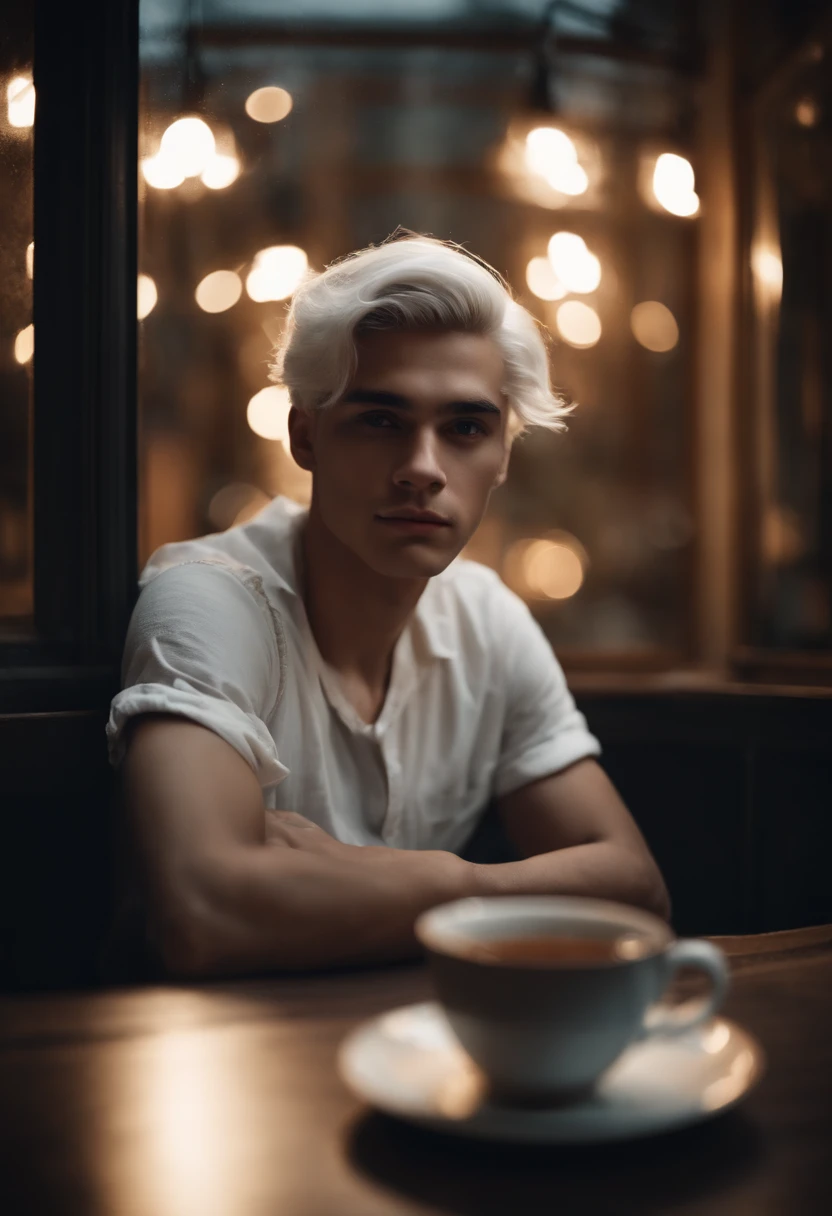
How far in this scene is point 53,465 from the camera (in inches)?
67.4

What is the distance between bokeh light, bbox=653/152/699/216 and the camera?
10.5ft

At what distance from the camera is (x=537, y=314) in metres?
4.15

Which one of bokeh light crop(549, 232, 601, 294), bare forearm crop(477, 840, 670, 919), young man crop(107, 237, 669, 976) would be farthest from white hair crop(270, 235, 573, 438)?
bokeh light crop(549, 232, 601, 294)

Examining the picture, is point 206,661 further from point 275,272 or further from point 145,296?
point 275,272

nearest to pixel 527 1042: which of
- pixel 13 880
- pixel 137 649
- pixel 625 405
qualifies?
pixel 137 649

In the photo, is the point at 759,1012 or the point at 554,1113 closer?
the point at 554,1113

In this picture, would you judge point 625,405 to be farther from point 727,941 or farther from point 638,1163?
point 638,1163

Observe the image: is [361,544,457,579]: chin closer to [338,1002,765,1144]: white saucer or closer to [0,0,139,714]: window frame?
[0,0,139,714]: window frame

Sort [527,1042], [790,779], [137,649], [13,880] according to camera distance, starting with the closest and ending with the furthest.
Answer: [527,1042] < [137,649] < [13,880] < [790,779]

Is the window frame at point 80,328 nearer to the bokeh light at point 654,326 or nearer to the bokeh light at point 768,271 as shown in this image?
the bokeh light at point 768,271

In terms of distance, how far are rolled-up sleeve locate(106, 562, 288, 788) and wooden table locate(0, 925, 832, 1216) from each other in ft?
1.71

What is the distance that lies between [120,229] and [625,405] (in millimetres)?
2761

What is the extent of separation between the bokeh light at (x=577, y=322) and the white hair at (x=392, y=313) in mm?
2451

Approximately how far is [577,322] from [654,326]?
30 cm
